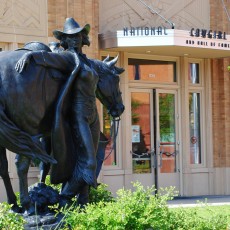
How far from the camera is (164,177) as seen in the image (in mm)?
18375

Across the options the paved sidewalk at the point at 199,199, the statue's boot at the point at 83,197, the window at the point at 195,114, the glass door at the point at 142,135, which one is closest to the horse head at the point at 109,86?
the statue's boot at the point at 83,197

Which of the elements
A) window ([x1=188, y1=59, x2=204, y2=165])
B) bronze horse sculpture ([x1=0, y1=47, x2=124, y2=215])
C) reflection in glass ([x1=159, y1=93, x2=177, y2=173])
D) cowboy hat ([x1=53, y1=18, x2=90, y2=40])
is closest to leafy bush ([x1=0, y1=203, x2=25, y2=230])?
bronze horse sculpture ([x1=0, y1=47, x2=124, y2=215])

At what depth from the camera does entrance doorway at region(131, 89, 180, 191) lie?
18109mm

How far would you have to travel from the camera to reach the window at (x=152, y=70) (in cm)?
1809

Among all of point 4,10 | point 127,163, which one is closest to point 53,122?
point 4,10

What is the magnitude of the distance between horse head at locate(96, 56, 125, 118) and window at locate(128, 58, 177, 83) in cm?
954

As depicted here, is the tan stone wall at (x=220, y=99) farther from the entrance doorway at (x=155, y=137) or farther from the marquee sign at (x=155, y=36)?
the marquee sign at (x=155, y=36)

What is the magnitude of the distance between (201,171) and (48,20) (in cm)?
610

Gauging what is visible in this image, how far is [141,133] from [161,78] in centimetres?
157

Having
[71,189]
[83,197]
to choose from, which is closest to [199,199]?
[83,197]

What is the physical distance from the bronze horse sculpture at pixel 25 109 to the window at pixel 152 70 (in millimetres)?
10517

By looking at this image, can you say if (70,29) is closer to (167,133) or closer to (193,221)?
(193,221)

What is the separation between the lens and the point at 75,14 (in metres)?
16.4

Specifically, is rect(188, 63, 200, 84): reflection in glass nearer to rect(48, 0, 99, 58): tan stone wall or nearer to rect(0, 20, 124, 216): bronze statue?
rect(48, 0, 99, 58): tan stone wall
